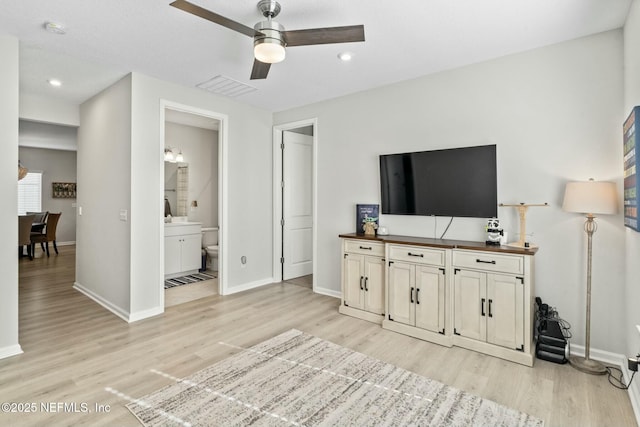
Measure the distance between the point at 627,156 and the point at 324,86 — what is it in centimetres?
290

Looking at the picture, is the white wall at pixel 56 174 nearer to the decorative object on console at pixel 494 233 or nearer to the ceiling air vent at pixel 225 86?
the ceiling air vent at pixel 225 86

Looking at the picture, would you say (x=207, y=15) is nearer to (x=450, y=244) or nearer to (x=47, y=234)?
(x=450, y=244)

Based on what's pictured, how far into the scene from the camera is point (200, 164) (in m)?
6.23

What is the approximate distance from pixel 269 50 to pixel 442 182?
210 centimetres

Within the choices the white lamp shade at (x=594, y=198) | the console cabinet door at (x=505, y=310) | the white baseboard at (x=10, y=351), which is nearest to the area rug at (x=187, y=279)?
the white baseboard at (x=10, y=351)

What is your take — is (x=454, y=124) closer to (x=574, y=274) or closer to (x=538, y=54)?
(x=538, y=54)

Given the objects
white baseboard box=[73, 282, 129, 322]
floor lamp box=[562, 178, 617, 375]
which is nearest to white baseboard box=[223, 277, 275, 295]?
white baseboard box=[73, 282, 129, 322]

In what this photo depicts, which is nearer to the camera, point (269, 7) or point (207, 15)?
point (207, 15)

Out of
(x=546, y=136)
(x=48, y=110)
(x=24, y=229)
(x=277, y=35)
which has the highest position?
Result: (x=48, y=110)

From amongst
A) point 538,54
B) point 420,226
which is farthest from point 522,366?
point 538,54

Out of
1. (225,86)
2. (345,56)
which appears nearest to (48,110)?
(225,86)

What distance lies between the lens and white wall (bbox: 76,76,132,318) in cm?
361

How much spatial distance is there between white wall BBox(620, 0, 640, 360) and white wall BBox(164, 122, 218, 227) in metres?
5.91

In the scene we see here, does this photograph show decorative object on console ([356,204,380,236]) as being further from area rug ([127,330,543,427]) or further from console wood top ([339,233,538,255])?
area rug ([127,330,543,427])
